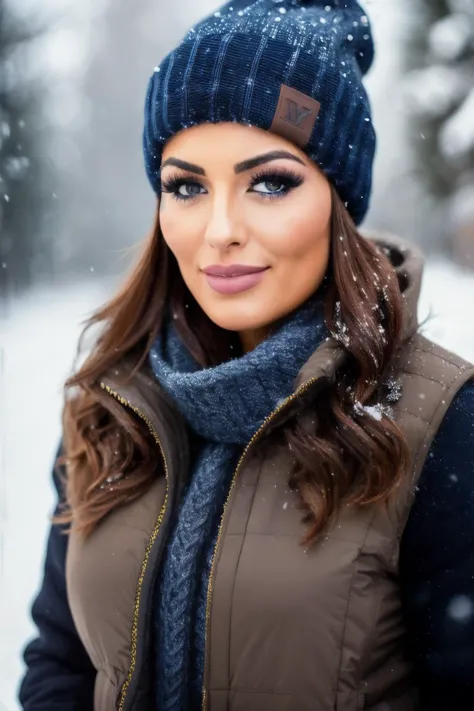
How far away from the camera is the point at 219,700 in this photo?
49.1 inches

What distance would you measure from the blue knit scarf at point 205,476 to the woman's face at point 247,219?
0.30 feet

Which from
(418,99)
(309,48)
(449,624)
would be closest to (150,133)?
(309,48)

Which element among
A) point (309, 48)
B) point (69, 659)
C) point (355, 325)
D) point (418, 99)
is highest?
point (418, 99)

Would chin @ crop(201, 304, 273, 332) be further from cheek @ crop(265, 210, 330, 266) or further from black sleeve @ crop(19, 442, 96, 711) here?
black sleeve @ crop(19, 442, 96, 711)

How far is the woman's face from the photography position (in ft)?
4.31

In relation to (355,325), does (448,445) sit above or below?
below

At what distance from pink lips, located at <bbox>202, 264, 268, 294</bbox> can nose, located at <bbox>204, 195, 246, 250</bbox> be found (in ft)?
0.15

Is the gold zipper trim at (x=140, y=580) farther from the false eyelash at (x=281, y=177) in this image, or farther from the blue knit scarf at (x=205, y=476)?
the false eyelash at (x=281, y=177)

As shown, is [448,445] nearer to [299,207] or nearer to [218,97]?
[299,207]

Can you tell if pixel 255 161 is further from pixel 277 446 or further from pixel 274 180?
pixel 277 446

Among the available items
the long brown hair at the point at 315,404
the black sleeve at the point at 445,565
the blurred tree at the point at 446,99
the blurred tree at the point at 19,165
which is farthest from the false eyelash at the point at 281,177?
the blurred tree at the point at 19,165

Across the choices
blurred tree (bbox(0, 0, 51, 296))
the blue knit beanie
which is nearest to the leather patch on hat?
the blue knit beanie

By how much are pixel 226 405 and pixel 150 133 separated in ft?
1.92

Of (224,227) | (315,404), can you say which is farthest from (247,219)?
(315,404)
